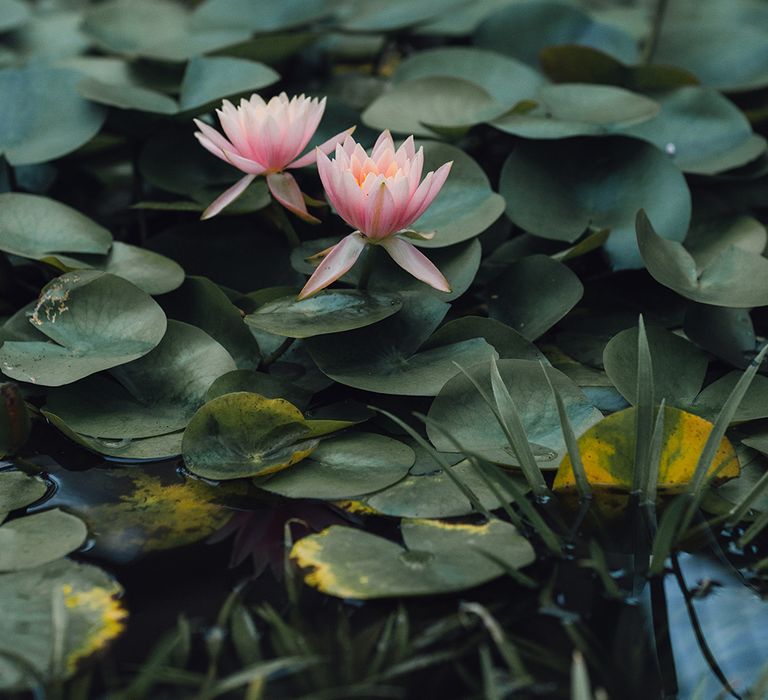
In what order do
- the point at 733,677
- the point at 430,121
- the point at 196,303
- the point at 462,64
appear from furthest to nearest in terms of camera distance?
the point at 462,64 → the point at 430,121 → the point at 196,303 → the point at 733,677

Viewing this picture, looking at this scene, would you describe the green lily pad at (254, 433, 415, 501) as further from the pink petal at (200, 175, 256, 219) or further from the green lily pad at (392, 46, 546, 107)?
the green lily pad at (392, 46, 546, 107)

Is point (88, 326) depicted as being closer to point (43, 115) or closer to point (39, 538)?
point (39, 538)

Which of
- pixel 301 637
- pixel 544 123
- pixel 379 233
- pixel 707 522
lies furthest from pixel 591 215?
pixel 301 637

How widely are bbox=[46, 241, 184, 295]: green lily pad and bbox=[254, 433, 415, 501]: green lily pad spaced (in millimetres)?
388

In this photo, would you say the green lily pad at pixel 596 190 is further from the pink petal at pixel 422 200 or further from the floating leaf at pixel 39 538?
the floating leaf at pixel 39 538

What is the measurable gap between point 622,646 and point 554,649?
73mm

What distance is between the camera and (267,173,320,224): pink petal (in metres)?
1.32

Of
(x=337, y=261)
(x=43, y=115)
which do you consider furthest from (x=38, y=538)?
(x=43, y=115)

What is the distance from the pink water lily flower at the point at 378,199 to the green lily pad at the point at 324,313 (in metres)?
0.04

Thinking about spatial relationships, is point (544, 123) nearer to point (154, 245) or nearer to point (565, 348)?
point (565, 348)

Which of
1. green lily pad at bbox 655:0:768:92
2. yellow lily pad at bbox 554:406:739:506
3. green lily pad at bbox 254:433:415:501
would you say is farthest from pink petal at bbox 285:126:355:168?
green lily pad at bbox 655:0:768:92

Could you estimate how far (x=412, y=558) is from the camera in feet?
3.28

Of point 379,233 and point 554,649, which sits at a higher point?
point 379,233

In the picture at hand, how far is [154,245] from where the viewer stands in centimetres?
158
